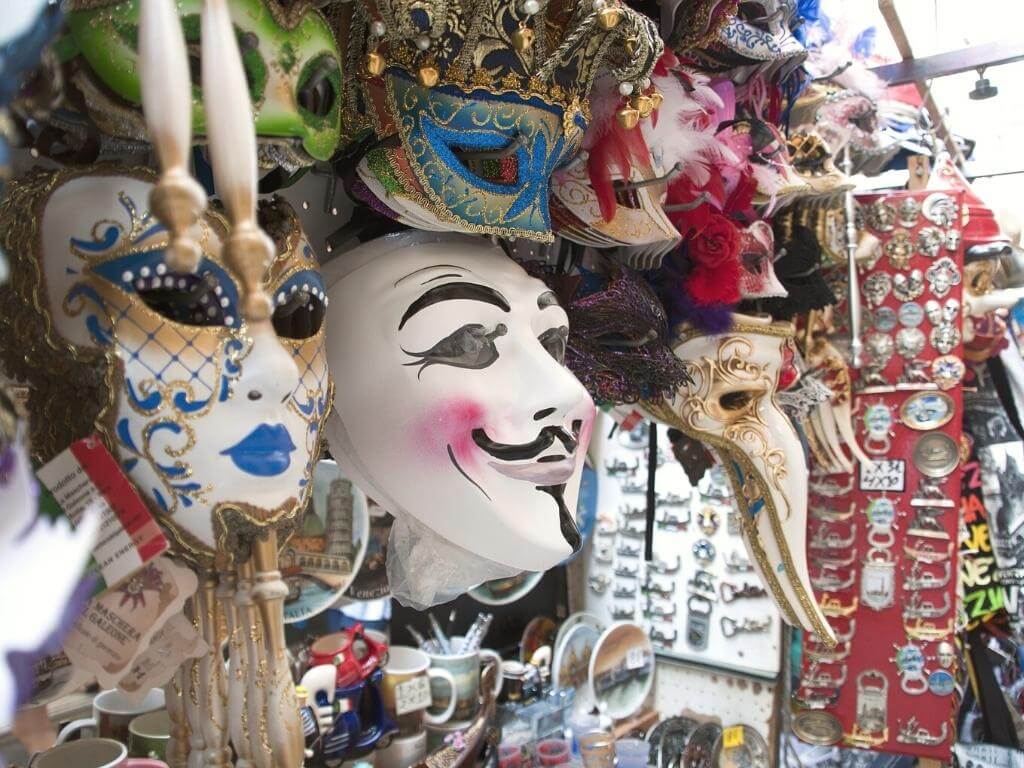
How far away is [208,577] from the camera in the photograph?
702 mm

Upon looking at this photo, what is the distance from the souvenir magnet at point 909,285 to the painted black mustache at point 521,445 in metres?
1.36

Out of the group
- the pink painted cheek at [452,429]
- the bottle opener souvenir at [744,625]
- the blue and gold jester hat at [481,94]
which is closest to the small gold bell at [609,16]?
the blue and gold jester hat at [481,94]

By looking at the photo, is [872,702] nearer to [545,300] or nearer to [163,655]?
[545,300]

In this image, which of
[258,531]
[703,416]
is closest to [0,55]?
[258,531]

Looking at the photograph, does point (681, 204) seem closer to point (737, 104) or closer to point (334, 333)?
point (737, 104)

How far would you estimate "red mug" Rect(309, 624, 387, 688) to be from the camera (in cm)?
133

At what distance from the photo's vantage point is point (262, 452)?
625mm

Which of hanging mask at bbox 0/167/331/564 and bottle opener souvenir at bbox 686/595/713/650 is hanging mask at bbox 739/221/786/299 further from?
bottle opener souvenir at bbox 686/595/713/650

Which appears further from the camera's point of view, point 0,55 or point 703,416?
point 703,416

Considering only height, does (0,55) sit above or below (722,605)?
above

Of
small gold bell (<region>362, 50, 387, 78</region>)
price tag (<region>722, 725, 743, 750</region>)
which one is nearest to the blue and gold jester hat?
small gold bell (<region>362, 50, 387, 78</region>)

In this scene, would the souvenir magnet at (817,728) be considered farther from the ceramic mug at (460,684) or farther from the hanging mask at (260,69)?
the hanging mask at (260,69)

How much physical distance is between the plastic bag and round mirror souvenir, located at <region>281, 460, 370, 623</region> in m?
0.55

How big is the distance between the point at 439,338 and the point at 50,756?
0.52m
